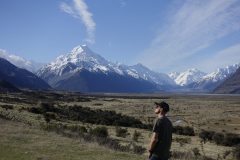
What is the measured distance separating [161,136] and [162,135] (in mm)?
35

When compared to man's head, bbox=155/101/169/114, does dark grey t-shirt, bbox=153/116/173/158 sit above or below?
below

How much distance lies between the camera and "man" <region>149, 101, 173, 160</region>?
11.7 metres

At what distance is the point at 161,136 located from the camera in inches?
464

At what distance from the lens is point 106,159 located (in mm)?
20703

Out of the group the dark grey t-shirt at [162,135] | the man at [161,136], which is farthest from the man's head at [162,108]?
the dark grey t-shirt at [162,135]

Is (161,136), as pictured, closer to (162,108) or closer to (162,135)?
(162,135)

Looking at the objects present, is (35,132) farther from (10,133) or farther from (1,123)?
(1,123)

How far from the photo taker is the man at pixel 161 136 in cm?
1173

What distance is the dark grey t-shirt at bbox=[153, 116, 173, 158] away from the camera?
11.7m

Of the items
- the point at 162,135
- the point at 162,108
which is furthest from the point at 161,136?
the point at 162,108

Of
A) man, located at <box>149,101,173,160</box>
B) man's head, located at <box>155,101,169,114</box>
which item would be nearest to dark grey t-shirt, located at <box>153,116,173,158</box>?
man, located at <box>149,101,173,160</box>

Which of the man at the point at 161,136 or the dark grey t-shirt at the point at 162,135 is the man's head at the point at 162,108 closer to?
the man at the point at 161,136

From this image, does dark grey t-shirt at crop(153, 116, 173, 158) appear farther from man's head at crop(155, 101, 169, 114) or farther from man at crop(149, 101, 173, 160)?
man's head at crop(155, 101, 169, 114)

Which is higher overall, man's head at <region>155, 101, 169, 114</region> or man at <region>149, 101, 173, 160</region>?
man's head at <region>155, 101, 169, 114</region>
